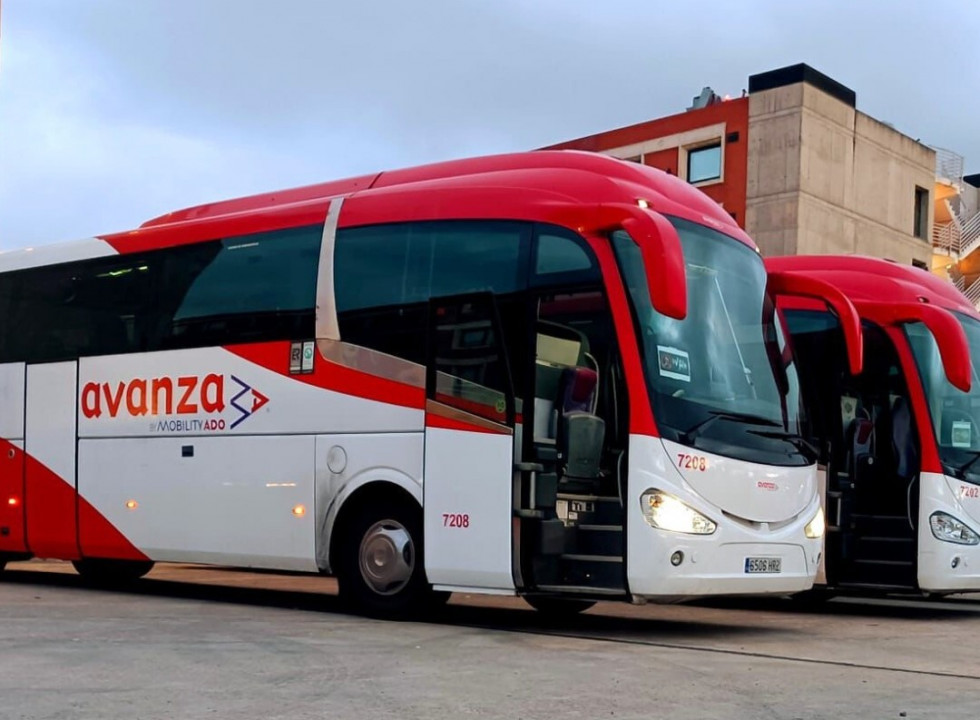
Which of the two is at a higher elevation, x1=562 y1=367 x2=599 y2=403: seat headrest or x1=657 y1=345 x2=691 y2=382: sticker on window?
x1=657 y1=345 x2=691 y2=382: sticker on window

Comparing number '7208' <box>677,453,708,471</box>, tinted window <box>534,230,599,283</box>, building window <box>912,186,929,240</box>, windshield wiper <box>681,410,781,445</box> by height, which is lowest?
number '7208' <box>677,453,708,471</box>

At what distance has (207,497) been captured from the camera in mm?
12391

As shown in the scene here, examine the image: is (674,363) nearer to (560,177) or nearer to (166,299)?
(560,177)

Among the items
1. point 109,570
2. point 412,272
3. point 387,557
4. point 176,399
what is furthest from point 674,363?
point 109,570

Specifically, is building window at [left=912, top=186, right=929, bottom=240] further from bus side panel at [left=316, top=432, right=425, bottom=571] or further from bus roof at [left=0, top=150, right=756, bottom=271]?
bus side panel at [left=316, top=432, right=425, bottom=571]

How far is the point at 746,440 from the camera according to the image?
1010 centimetres

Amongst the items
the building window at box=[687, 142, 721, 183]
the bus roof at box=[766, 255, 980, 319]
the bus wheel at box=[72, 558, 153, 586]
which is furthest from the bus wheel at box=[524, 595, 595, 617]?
the building window at box=[687, 142, 721, 183]

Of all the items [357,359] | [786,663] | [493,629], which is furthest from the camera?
[357,359]

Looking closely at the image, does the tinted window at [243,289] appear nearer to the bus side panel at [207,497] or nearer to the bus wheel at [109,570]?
the bus side panel at [207,497]

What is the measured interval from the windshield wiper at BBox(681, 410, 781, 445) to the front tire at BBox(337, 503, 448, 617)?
240cm

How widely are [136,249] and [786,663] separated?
7.92 metres

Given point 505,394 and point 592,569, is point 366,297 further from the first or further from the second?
point 592,569

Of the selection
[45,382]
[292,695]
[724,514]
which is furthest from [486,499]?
[45,382]

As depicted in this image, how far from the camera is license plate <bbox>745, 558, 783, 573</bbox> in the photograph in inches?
391
